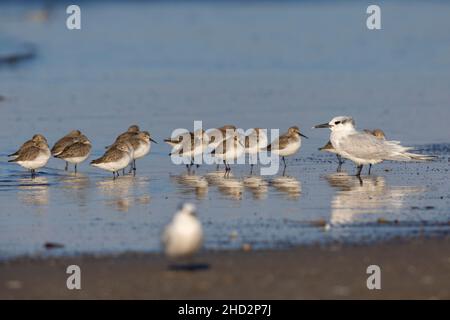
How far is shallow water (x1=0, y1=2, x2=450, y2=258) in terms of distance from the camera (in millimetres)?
11867

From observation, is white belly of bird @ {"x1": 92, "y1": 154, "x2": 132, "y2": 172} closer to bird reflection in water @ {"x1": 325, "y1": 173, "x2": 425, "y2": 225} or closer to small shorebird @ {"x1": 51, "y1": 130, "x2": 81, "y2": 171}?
small shorebird @ {"x1": 51, "y1": 130, "x2": 81, "y2": 171}

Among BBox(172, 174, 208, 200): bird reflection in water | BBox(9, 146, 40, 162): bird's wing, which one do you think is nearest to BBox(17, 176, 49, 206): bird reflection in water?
BBox(9, 146, 40, 162): bird's wing

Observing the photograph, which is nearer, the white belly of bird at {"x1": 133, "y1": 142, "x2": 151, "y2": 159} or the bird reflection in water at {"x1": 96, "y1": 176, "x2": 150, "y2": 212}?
the bird reflection in water at {"x1": 96, "y1": 176, "x2": 150, "y2": 212}

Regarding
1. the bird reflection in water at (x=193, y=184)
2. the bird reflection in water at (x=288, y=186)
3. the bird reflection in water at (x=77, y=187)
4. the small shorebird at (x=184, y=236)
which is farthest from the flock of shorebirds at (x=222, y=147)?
the small shorebird at (x=184, y=236)

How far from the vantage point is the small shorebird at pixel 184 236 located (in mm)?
9531

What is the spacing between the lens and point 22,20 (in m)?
49.1

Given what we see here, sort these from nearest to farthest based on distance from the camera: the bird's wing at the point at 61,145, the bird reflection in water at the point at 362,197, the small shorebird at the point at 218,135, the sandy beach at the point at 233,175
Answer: the sandy beach at the point at 233,175 → the bird reflection in water at the point at 362,197 → the bird's wing at the point at 61,145 → the small shorebird at the point at 218,135

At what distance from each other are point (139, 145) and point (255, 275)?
7.06 m

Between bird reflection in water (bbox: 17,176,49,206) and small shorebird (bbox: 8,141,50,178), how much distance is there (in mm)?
209

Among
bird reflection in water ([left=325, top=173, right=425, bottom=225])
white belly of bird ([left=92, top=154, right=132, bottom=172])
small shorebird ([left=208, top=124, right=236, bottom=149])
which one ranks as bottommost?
bird reflection in water ([left=325, top=173, right=425, bottom=225])

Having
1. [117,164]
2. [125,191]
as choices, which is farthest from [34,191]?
[117,164]

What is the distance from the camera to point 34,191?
1421 centimetres

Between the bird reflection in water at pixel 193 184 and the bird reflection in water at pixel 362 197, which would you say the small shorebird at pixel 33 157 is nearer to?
the bird reflection in water at pixel 193 184

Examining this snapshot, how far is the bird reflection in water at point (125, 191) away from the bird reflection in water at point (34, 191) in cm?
77
